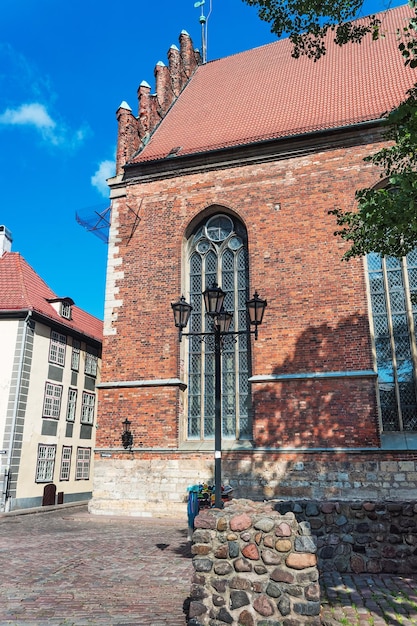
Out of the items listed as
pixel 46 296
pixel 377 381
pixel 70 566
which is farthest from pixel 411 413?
pixel 46 296

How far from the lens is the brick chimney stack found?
625 inches

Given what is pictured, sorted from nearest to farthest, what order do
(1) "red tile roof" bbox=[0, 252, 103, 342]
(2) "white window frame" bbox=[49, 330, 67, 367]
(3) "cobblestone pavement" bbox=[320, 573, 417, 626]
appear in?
1. (3) "cobblestone pavement" bbox=[320, 573, 417, 626]
2. (1) "red tile roof" bbox=[0, 252, 103, 342]
3. (2) "white window frame" bbox=[49, 330, 67, 367]

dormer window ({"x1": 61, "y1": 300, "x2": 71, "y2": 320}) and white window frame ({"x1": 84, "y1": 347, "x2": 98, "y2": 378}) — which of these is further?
white window frame ({"x1": 84, "y1": 347, "x2": 98, "y2": 378})

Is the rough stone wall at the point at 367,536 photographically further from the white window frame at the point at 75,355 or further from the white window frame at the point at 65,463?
the white window frame at the point at 75,355

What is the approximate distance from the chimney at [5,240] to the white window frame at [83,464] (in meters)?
9.99

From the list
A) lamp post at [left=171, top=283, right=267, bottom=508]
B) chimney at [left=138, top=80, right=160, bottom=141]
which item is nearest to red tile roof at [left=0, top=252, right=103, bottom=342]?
chimney at [left=138, top=80, right=160, bottom=141]

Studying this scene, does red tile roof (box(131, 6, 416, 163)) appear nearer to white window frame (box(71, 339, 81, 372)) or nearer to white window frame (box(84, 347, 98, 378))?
white window frame (box(71, 339, 81, 372))

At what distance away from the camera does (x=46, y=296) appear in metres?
22.1

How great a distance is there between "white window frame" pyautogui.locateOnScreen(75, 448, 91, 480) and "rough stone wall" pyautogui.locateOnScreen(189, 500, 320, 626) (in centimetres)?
1926

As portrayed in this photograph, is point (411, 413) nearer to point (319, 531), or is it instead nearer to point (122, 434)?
point (319, 531)

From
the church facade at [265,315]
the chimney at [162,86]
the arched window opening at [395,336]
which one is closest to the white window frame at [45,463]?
Result: the church facade at [265,315]

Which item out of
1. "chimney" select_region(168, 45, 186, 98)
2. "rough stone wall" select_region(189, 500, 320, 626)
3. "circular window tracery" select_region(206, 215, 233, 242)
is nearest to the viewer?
"rough stone wall" select_region(189, 500, 320, 626)

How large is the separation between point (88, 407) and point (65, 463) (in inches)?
127

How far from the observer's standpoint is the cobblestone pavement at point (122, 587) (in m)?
4.83
